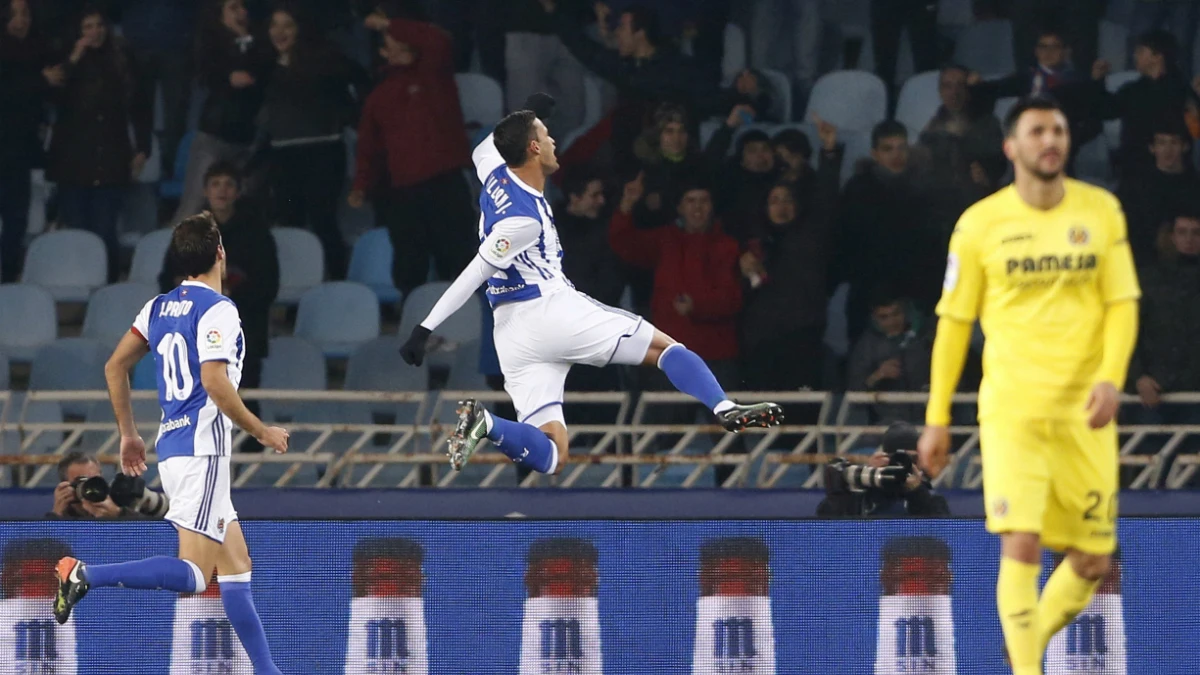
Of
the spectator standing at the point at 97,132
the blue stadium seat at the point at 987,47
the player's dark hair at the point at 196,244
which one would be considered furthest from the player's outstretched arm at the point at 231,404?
the blue stadium seat at the point at 987,47

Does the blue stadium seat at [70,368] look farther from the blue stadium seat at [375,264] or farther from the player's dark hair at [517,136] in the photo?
the player's dark hair at [517,136]

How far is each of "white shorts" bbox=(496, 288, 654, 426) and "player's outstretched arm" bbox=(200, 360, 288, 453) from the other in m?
1.48

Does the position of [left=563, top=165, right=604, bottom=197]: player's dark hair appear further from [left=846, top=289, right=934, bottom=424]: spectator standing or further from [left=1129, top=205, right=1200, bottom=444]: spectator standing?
[left=1129, top=205, right=1200, bottom=444]: spectator standing

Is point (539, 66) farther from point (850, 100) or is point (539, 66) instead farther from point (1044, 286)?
point (1044, 286)

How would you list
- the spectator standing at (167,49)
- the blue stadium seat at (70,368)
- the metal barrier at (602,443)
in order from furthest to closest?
the spectator standing at (167,49), the blue stadium seat at (70,368), the metal barrier at (602,443)

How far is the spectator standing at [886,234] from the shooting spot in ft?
35.6

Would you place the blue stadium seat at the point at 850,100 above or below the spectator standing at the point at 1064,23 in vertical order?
below

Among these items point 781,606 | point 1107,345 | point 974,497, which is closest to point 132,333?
point 781,606

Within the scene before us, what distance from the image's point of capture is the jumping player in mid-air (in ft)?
25.7

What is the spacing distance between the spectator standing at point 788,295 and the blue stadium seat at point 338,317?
7.09ft

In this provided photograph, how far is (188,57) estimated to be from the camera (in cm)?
1240

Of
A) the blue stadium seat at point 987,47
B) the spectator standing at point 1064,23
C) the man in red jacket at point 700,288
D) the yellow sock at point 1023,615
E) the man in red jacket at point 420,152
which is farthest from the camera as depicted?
the blue stadium seat at point 987,47

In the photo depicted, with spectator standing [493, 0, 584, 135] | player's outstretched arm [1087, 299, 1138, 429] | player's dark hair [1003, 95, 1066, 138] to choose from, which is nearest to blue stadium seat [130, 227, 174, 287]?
spectator standing [493, 0, 584, 135]

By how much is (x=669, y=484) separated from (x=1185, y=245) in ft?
9.89
